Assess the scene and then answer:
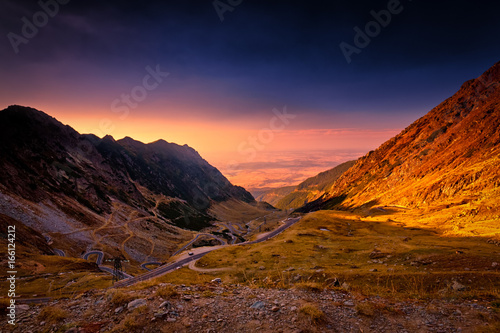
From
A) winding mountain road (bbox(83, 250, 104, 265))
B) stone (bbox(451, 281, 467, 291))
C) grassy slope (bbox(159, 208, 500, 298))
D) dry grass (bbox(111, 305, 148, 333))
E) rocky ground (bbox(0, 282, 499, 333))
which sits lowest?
winding mountain road (bbox(83, 250, 104, 265))

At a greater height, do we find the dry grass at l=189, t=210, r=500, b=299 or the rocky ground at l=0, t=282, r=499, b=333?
the rocky ground at l=0, t=282, r=499, b=333

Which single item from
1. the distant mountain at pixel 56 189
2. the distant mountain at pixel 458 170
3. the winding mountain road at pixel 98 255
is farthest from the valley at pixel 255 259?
the distant mountain at pixel 458 170

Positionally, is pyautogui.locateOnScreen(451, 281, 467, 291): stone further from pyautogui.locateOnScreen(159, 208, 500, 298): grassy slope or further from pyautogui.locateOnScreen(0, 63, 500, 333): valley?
pyautogui.locateOnScreen(159, 208, 500, 298): grassy slope

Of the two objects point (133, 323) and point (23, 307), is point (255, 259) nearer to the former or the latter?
point (23, 307)

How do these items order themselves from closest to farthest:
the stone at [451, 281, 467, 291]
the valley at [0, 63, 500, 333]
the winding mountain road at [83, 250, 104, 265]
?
the valley at [0, 63, 500, 333] < the stone at [451, 281, 467, 291] < the winding mountain road at [83, 250, 104, 265]

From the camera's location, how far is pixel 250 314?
11289 millimetres

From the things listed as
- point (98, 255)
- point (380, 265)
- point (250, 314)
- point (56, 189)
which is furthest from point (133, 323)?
point (56, 189)

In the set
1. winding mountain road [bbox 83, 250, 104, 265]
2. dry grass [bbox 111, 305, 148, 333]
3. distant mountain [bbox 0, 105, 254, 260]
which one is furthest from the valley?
distant mountain [bbox 0, 105, 254, 260]

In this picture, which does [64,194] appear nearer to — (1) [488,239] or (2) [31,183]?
(2) [31,183]

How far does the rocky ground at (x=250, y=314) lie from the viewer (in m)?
10.0

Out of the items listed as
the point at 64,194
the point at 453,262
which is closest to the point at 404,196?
the point at 453,262

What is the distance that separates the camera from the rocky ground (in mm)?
10047

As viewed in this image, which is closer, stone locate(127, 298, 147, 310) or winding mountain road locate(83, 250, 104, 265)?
stone locate(127, 298, 147, 310)

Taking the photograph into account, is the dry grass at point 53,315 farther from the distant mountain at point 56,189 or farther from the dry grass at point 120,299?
the distant mountain at point 56,189
